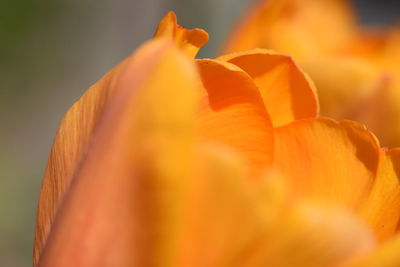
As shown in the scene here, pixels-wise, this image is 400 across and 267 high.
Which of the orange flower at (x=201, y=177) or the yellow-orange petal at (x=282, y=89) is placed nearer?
the orange flower at (x=201, y=177)

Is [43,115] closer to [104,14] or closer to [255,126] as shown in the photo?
[104,14]

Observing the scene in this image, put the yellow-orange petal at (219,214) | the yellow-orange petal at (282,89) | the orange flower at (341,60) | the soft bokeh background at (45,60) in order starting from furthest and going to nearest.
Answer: the soft bokeh background at (45,60) → the orange flower at (341,60) → the yellow-orange petal at (282,89) → the yellow-orange petal at (219,214)

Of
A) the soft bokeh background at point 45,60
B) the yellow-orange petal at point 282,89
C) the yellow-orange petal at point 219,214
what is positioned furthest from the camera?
the soft bokeh background at point 45,60

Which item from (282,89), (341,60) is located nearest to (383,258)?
(282,89)

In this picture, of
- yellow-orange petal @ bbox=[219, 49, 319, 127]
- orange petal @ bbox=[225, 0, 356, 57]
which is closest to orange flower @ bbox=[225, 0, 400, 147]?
orange petal @ bbox=[225, 0, 356, 57]

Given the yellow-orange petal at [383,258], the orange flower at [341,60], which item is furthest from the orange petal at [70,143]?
the orange flower at [341,60]

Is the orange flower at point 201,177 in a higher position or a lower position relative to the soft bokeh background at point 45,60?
higher

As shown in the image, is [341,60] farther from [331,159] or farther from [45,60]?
[45,60]

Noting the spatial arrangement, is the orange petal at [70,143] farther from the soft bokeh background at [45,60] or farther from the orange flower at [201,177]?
the soft bokeh background at [45,60]
